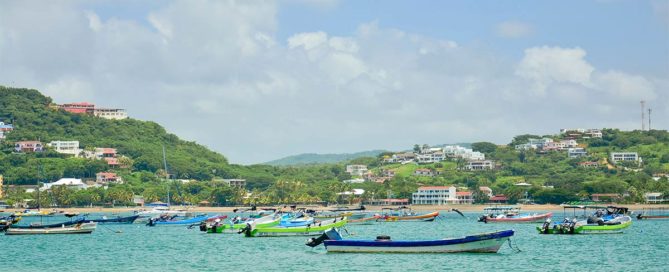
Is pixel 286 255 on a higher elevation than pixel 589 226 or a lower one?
lower

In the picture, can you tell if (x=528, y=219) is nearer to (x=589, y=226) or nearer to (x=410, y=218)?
(x=410, y=218)

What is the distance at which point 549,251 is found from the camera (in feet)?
226

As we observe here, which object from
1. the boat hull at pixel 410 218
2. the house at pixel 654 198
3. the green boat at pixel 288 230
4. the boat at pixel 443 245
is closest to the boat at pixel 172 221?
the boat hull at pixel 410 218

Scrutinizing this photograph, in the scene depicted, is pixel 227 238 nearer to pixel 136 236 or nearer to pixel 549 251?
pixel 136 236

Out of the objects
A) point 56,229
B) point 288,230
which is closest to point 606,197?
point 288,230

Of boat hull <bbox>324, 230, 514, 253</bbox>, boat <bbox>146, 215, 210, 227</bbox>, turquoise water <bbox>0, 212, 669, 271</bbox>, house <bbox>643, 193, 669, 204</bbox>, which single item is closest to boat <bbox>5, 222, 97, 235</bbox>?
turquoise water <bbox>0, 212, 669, 271</bbox>

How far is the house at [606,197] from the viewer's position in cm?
19150

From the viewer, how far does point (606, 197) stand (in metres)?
193

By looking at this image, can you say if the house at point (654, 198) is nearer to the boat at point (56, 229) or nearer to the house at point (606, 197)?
the house at point (606, 197)

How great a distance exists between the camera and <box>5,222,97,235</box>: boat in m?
89.0

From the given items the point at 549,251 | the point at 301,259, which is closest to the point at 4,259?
the point at 301,259

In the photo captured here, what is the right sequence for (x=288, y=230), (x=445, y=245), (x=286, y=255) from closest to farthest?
(x=445, y=245)
(x=286, y=255)
(x=288, y=230)

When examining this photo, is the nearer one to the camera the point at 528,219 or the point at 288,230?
the point at 288,230

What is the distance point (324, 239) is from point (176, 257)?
9346 millimetres
